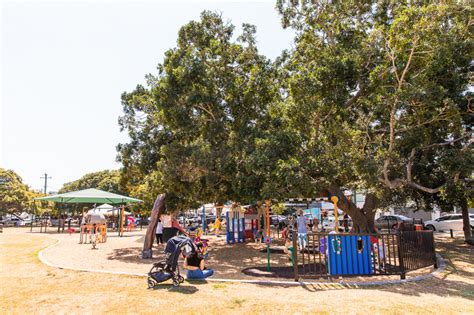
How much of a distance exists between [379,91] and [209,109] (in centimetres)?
622

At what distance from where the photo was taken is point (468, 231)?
57.1ft

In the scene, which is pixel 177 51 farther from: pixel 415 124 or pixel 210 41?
pixel 415 124

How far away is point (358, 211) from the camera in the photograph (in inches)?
615

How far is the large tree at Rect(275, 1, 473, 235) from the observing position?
10555 millimetres

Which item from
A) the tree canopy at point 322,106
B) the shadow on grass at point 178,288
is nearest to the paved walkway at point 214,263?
the shadow on grass at point 178,288

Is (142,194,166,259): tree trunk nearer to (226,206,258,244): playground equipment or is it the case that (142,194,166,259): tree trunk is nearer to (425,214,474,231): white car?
(226,206,258,244): playground equipment

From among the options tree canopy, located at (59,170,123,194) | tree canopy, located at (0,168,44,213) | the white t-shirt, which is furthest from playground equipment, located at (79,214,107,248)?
tree canopy, located at (59,170,123,194)

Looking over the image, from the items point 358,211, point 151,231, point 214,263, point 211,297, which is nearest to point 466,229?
point 358,211

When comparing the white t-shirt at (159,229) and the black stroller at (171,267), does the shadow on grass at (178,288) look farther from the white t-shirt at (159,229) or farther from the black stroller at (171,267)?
the white t-shirt at (159,229)

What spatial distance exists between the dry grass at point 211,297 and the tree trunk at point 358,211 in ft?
20.8

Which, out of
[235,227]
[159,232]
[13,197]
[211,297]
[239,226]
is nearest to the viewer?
[211,297]

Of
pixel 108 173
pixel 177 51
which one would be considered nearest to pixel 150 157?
pixel 177 51

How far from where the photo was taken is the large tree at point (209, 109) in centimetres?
1235

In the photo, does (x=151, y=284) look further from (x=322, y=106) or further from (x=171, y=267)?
(x=322, y=106)
